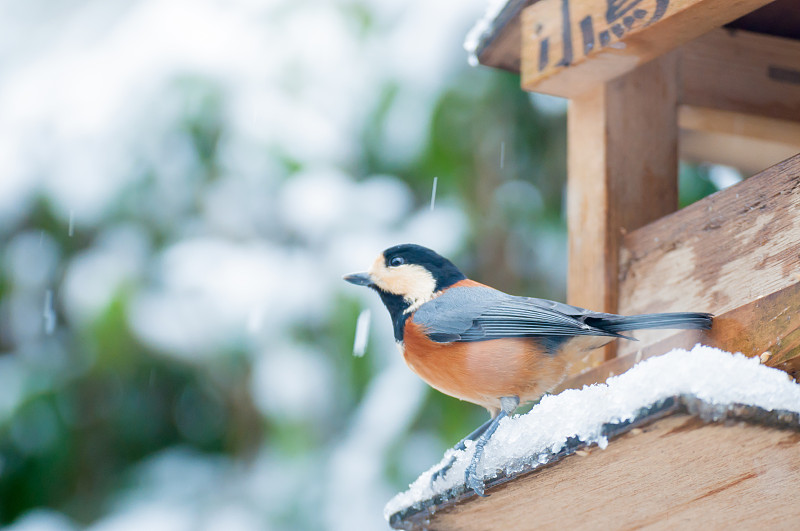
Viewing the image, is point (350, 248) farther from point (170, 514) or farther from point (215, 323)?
point (170, 514)

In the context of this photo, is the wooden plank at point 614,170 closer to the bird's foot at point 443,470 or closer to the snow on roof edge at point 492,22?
the snow on roof edge at point 492,22

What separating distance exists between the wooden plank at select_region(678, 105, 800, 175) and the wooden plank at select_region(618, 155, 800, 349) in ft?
1.56

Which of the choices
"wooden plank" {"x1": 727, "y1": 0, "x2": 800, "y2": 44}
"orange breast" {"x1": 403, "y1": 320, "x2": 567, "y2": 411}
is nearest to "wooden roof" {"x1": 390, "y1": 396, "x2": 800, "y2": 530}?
"orange breast" {"x1": 403, "y1": 320, "x2": 567, "y2": 411}

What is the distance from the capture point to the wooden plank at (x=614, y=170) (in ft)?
6.02

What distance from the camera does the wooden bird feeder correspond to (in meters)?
1.31

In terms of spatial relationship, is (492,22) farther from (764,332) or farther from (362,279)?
(764,332)

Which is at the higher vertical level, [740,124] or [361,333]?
[740,124]

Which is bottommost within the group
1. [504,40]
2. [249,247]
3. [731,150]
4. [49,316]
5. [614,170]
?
[49,316]

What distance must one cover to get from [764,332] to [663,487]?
0.93ft

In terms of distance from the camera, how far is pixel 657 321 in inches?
52.2

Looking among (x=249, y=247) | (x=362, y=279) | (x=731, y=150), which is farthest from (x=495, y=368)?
(x=249, y=247)

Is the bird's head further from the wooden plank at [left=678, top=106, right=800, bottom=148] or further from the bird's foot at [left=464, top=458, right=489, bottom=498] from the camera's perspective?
the wooden plank at [left=678, top=106, right=800, bottom=148]

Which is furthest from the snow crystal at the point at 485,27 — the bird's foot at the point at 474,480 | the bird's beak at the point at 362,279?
the bird's foot at the point at 474,480

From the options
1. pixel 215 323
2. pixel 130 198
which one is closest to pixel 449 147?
pixel 215 323
